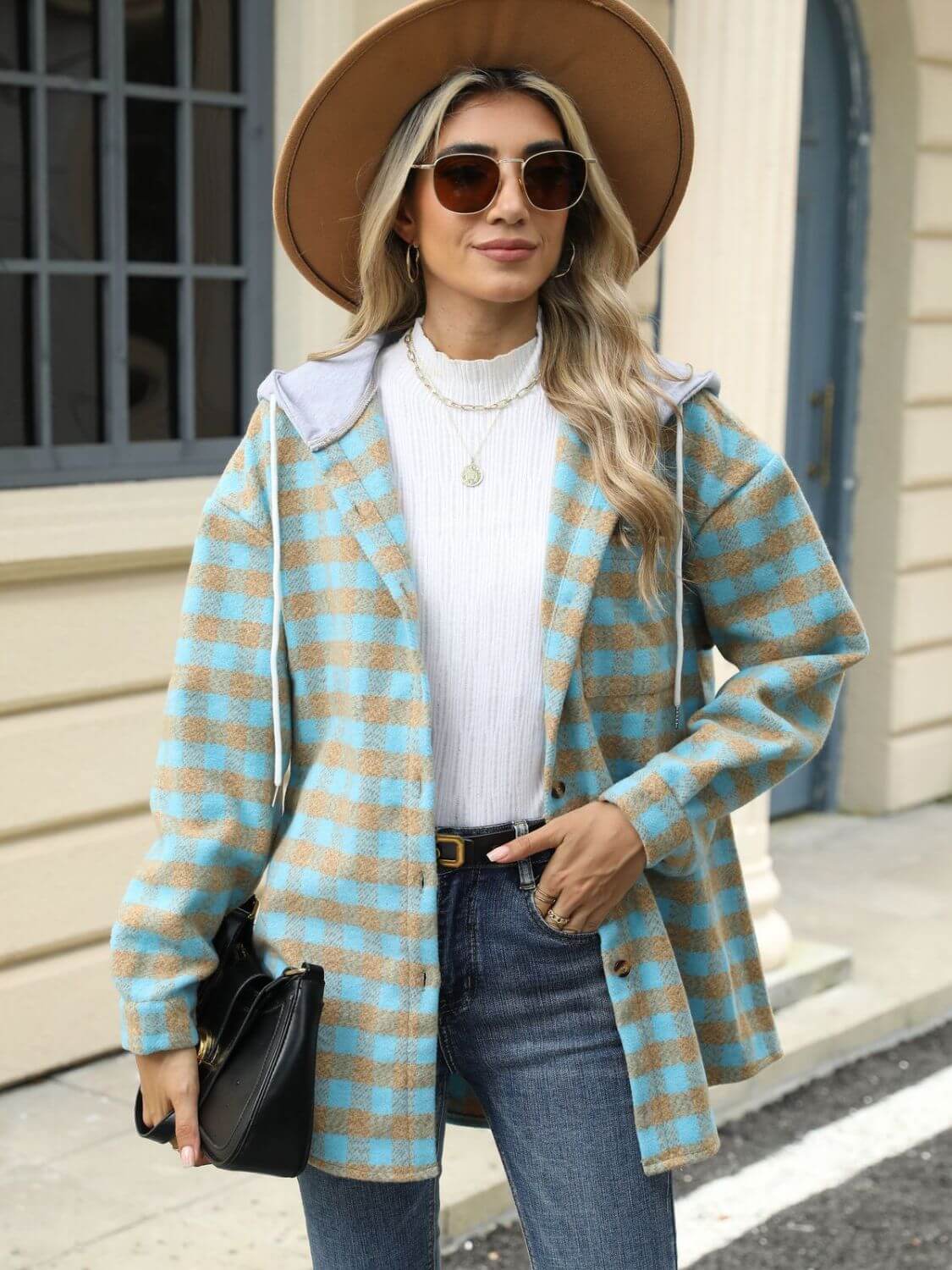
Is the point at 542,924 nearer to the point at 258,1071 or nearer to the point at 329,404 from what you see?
the point at 258,1071

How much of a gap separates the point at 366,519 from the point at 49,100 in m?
2.57

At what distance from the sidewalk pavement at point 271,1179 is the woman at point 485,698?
1420 mm

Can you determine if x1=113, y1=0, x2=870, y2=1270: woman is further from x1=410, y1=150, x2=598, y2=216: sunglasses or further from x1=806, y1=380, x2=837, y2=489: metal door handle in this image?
x1=806, y1=380, x2=837, y2=489: metal door handle

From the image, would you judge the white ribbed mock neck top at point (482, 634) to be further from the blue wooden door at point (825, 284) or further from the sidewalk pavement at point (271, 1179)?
the blue wooden door at point (825, 284)

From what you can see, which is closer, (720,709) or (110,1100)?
(720,709)

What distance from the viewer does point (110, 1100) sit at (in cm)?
417

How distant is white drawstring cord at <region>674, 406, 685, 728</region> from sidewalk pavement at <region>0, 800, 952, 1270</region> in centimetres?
176

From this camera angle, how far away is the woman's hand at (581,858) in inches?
78.5

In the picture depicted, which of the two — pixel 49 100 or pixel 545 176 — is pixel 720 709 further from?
pixel 49 100

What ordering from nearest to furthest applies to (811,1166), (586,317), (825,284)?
(586,317)
(811,1166)
(825,284)

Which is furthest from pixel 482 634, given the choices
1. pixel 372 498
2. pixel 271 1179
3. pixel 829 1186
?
pixel 829 1186

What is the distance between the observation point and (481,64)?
2.14 metres

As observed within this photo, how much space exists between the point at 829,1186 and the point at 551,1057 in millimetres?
2166

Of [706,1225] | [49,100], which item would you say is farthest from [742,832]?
[49,100]
